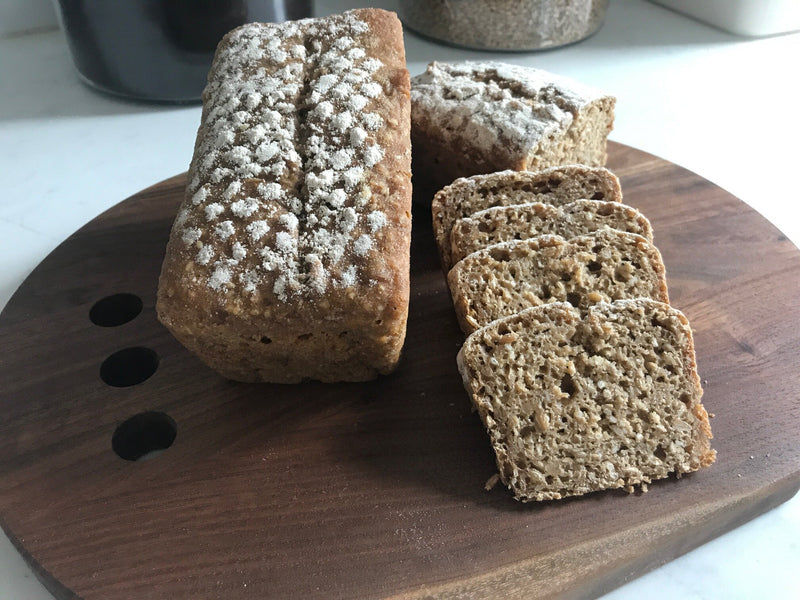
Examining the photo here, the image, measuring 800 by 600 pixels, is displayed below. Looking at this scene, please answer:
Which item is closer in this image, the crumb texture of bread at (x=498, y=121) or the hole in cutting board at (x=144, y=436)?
the hole in cutting board at (x=144, y=436)

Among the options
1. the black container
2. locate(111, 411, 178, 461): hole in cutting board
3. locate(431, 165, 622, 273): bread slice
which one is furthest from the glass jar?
locate(111, 411, 178, 461): hole in cutting board

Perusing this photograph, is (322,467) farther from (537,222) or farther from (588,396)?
(537,222)

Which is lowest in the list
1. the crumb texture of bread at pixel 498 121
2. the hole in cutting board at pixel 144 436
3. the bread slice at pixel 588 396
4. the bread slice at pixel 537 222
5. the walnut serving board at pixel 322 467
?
the hole in cutting board at pixel 144 436

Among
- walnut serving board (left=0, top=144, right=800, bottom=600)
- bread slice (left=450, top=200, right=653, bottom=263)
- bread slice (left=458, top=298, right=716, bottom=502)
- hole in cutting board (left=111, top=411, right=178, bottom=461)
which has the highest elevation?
bread slice (left=450, top=200, right=653, bottom=263)

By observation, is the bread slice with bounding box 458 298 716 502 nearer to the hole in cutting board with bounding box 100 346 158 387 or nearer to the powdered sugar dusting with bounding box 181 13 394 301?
the powdered sugar dusting with bounding box 181 13 394 301

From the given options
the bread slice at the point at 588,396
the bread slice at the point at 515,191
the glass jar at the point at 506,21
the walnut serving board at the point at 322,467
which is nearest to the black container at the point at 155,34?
the glass jar at the point at 506,21

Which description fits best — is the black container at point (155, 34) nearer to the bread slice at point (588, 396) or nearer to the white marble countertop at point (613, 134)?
the white marble countertop at point (613, 134)

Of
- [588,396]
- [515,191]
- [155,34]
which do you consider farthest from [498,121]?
[155,34]
